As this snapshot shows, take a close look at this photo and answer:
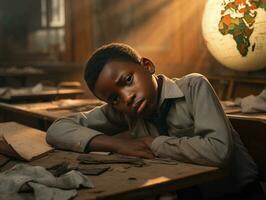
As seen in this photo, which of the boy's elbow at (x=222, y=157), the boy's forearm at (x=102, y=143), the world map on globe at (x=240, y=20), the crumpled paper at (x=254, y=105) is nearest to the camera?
the boy's elbow at (x=222, y=157)

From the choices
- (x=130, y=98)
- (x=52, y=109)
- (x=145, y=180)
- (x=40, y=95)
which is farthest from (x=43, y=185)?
(x=40, y=95)

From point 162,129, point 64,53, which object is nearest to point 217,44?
point 162,129

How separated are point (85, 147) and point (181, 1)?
119 inches

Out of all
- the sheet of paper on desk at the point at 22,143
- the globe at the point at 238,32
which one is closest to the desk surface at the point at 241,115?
the globe at the point at 238,32

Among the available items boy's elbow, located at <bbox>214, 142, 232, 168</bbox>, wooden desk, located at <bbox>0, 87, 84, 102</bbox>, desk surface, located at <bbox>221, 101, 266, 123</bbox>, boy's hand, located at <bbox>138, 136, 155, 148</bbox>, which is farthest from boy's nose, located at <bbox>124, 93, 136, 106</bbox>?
wooden desk, located at <bbox>0, 87, 84, 102</bbox>

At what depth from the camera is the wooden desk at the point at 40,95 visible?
4621 mm

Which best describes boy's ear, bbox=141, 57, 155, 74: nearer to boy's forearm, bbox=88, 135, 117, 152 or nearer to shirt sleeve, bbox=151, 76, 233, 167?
shirt sleeve, bbox=151, 76, 233, 167

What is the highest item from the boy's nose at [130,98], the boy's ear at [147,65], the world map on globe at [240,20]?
the world map on globe at [240,20]

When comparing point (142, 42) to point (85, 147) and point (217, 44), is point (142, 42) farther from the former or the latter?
point (85, 147)

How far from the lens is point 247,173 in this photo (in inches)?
79.5

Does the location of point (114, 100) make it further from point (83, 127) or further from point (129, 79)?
point (83, 127)

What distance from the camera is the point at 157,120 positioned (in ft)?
7.07

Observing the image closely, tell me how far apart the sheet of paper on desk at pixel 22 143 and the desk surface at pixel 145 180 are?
0.51 ft

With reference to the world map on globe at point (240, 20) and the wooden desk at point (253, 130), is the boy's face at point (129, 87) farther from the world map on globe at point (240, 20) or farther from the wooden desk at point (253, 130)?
the world map on globe at point (240, 20)
